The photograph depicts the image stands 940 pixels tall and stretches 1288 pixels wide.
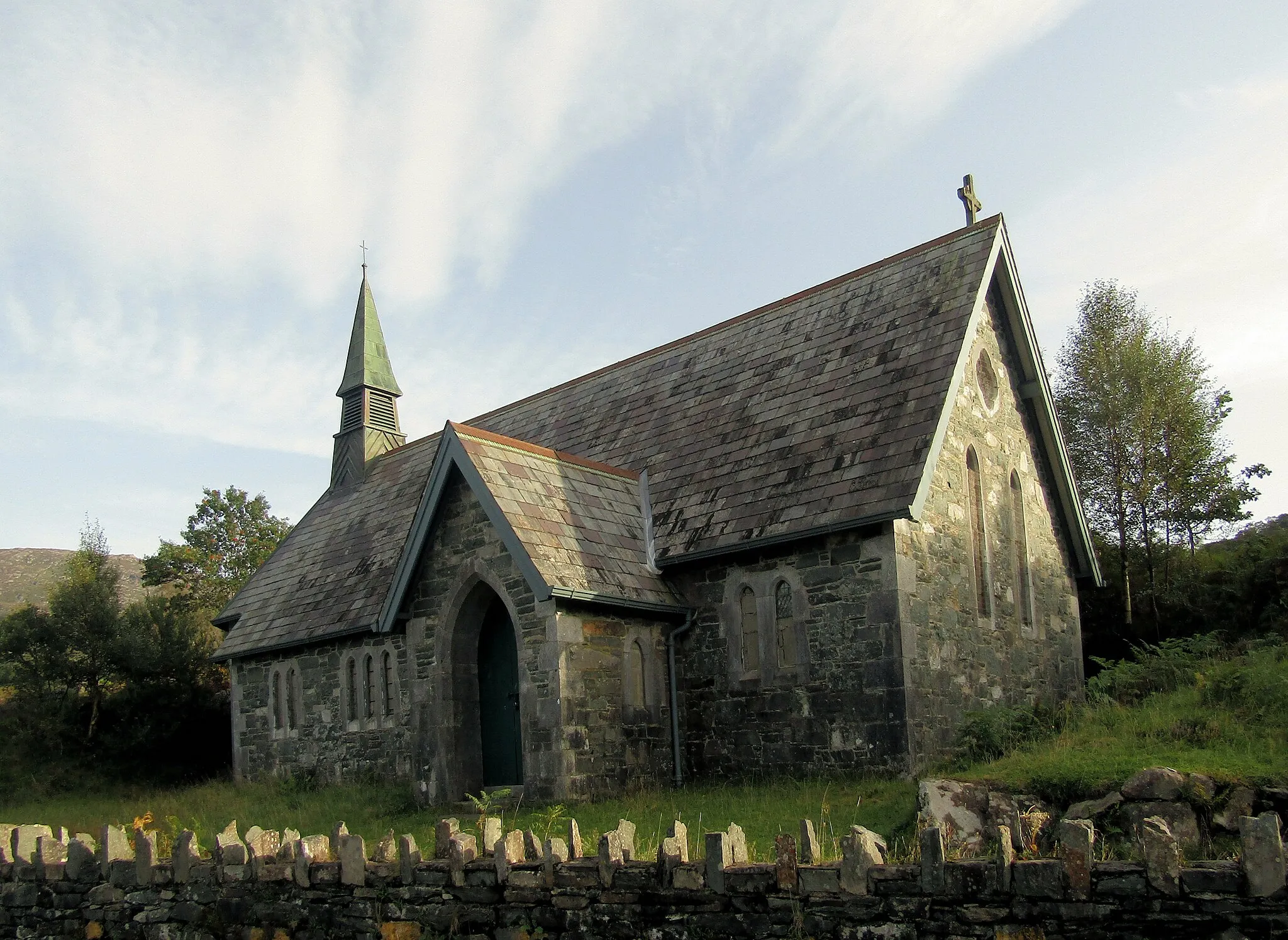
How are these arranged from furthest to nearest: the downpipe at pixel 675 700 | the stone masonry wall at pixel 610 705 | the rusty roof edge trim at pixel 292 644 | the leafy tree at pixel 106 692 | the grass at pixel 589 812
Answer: the leafy tree at pixel 106 692 < the rusty roof edge trim at pixel 292 644 < the downpipe at pixel 675 700 < the stone masonry wall at pixel 610 705 < the grass at pixel 589 812

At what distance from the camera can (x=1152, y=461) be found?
27875 millimetres

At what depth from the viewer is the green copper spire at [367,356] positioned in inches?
1342

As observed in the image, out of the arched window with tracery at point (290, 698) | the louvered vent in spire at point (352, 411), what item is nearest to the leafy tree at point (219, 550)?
the louvered vent in spire at point (352, 411)

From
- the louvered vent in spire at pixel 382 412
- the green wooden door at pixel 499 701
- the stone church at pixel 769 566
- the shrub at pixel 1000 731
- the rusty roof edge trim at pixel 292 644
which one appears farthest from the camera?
the louvered vent in spire at pixel 382 412

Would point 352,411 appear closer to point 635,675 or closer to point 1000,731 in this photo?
point 635,675

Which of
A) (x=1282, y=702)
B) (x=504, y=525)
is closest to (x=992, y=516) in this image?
(x=1282, y=702)

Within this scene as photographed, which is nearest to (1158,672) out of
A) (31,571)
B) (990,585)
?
(990,585)

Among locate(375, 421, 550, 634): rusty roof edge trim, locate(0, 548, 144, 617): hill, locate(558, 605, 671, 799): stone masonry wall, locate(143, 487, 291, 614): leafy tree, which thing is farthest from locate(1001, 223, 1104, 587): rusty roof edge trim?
locate(0, 548, 144, 617): hill

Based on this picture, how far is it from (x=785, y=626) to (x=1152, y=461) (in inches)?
593

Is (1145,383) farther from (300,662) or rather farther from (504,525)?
(300,662)

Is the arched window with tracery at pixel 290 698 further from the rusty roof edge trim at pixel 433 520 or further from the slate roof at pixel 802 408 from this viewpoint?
the rusty roof edge trim at pixel 433 520

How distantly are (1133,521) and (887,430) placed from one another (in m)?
13.9

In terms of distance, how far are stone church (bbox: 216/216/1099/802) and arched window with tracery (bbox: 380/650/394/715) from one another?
0.04m

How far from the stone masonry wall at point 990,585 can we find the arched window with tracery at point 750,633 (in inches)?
94.2
